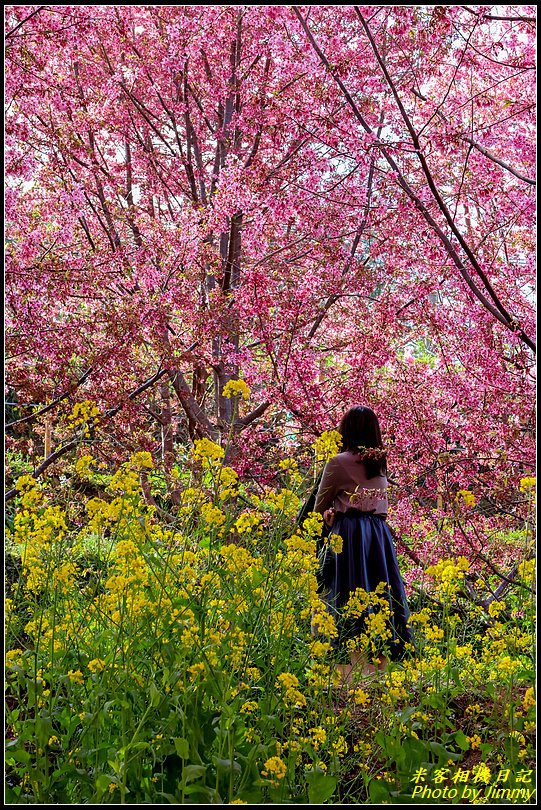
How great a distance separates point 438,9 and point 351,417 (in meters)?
1.87

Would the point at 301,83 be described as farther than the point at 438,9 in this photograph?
Yes

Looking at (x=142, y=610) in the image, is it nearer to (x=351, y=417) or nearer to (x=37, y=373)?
(x=351, y=417)

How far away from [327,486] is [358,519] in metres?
0.25

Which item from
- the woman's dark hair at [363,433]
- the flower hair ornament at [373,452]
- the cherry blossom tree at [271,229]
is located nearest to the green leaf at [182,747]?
the flower hair ornament at [373,452]

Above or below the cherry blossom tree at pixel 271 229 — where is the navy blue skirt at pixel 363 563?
below

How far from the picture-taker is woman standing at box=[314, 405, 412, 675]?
153 inches

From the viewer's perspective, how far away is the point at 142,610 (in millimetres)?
2098

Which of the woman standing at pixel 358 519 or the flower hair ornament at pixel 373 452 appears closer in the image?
the flower hair ornament at pixel 373 452

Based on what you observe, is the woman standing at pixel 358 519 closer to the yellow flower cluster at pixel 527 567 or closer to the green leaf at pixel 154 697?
the yellow flower cluster at pixel 527 567

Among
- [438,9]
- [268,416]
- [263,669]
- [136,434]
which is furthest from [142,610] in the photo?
[268,416]

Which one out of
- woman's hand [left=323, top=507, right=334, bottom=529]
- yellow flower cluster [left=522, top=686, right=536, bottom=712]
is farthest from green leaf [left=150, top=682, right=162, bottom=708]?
woman's hand [left=323, top=507, right=334, bottom=529]

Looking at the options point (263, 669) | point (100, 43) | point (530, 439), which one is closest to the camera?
point (263, 669)

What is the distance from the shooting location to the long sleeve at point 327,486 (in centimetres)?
390

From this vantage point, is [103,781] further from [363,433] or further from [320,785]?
[363,433]
